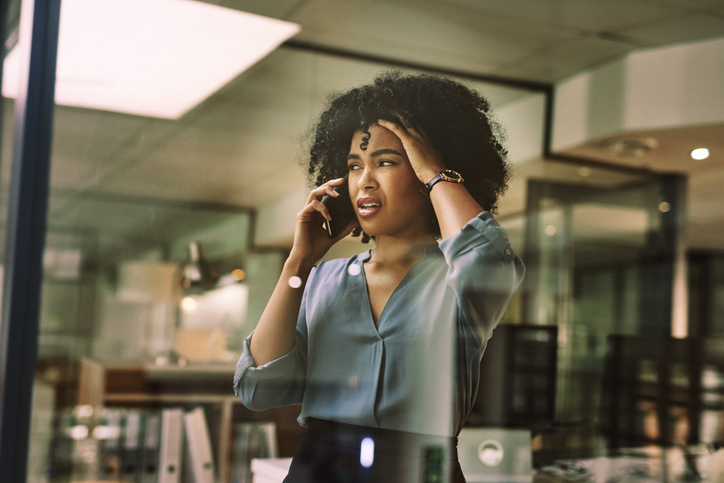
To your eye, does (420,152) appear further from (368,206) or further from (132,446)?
(132,446)

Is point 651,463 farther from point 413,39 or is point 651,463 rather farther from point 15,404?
point 15,404

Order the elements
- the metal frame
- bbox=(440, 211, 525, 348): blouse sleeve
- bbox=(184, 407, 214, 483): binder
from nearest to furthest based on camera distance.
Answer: bbox=(440, 211, 525, 348): blouse sleeve < bbox=(184, 407, 214, 483): binder < the metal frame

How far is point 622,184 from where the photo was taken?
1.24 m

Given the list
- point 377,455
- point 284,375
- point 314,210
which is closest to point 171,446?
point 284,375

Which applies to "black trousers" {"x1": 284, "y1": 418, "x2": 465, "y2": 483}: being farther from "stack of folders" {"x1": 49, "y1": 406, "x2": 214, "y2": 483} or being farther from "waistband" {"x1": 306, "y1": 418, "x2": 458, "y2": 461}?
"stack of folders" {"x1": 49, "y1": 406, "x2": 214, "y2": 483}

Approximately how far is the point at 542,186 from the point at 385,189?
0.32 m

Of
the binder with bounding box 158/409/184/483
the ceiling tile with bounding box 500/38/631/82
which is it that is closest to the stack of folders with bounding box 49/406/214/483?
the binder with bounding box 158/409/184/483

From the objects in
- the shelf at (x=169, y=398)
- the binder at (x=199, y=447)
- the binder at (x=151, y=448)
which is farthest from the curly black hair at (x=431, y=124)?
the binder at (x=151, y=448)

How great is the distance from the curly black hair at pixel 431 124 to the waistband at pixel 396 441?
0.34 meters

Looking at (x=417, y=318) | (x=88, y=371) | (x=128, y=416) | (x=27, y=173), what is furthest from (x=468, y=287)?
(x=27, y=173)

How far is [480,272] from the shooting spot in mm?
1059

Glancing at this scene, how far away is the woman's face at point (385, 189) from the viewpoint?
3.60 feet

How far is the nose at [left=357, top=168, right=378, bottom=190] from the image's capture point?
1.12 metres

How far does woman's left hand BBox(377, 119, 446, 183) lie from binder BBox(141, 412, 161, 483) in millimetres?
823
